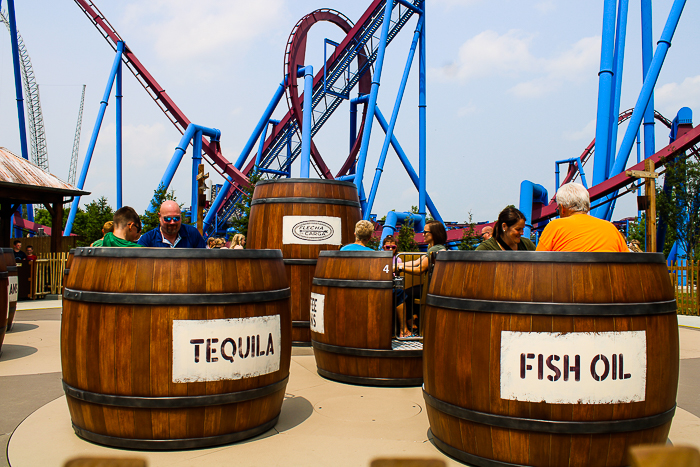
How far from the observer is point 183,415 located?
9.95ft

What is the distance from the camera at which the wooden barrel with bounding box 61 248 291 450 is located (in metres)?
2.96

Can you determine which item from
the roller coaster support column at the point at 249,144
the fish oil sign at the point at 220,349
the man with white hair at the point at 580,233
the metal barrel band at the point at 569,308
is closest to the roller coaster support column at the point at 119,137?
the roller coaster support column at the point at 249,144

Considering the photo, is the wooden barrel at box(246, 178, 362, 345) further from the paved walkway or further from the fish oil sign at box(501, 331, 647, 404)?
the fish oil sign at box(501, 331, 647, 404)

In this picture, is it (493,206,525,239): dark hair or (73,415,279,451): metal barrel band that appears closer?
(73,415,279,451): metal barrel band

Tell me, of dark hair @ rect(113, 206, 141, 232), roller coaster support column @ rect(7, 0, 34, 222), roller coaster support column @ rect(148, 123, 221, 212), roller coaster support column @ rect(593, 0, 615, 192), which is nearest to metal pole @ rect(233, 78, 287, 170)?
roller coaster support column @ rect(148, 123, 221, 212)

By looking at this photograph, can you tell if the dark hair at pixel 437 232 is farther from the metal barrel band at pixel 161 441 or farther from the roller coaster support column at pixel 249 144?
the roller coaster support column at pixel 249 144

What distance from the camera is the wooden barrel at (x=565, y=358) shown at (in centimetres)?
256

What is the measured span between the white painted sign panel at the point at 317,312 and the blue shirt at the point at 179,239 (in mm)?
1325

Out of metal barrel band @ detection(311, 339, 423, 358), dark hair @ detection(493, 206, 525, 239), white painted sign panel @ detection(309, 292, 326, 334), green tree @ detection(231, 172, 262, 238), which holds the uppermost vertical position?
green tree @ detection(231, 172, 262, 238)

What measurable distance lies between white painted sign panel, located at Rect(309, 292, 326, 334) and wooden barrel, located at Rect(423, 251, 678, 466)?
2.40m

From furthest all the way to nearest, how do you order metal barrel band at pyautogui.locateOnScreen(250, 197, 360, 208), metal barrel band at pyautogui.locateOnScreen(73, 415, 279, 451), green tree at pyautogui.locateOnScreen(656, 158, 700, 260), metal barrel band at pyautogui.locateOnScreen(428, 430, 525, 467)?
green tree at pyautogui.locateOnScreen(656, 158, 700, 260) < metal barrel band at pyautogui.locateOnScreen(250, 197, 360, 208) < metal barrel band at pyautogui.locateOnScreen(73, 415, 279, 451) < metal barrel band at pyautogui.locateOnScreen(428, 430, 525, 467)

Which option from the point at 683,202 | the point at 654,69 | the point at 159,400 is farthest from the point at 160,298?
the point at 683,202

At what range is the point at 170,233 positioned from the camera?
13.1 ft

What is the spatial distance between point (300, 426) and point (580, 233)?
2.24 metres
